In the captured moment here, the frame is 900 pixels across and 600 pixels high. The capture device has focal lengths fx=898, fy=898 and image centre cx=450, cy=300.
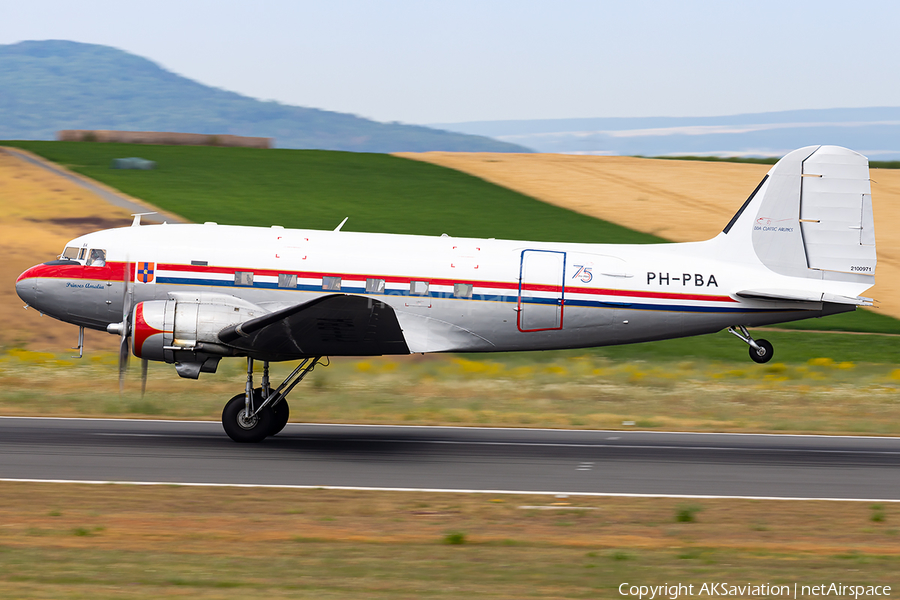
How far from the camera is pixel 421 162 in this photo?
51.2m

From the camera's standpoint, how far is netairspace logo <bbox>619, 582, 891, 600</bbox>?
8500mm

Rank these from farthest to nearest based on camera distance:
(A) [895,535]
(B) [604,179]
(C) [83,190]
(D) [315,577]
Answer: (B) [604,179]
(C) [83,190]
(A) [895,535]
(D) [315,577]

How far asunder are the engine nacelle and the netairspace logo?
8.92 meters

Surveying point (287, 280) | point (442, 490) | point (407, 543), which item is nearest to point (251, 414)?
point (287, 280)

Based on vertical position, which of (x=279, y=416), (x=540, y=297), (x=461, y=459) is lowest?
(x=461, y=459)

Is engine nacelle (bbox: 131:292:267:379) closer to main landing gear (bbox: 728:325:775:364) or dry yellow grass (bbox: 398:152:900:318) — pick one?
main landing gear (bbox: 728:325:775:364)

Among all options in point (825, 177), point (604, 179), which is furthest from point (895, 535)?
point (604, 179)

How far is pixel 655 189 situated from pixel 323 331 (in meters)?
34.4

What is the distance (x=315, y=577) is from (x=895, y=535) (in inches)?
281

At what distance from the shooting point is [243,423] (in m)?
16.0

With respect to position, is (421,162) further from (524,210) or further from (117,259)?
(117,259)

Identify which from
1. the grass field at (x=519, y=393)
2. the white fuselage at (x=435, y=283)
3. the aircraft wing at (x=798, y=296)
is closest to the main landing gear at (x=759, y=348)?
the white fuselage at (x=435, y=283)

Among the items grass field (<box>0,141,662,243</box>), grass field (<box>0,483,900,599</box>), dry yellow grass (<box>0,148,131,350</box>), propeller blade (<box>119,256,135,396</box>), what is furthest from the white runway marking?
grass field (<box>0,141,662,243</box>)

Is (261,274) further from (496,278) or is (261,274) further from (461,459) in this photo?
(461,459)
